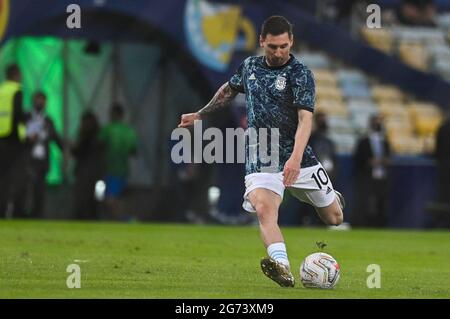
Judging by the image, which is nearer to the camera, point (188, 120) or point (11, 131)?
point (188, 120)

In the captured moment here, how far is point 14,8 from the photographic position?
23500 millimetres

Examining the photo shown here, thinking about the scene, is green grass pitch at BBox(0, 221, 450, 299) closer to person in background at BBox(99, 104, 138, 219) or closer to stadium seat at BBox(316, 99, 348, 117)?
person in background at BBox(99, 104, 138, 219)

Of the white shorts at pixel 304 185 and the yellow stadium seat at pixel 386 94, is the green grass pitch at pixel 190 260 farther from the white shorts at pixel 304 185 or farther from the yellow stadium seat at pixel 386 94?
the yellow stadium seat at pixel 386 94

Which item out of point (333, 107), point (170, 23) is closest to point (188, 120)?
point (170, 23)

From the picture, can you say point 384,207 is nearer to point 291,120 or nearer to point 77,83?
point 77,83

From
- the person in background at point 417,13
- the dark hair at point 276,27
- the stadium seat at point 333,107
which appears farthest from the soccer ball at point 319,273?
the person in background at point 417,13

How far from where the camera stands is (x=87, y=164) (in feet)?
78.5

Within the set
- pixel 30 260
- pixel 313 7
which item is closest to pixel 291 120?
pixel 30 260

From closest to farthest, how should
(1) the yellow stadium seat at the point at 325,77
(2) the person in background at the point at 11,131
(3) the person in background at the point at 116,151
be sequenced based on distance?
(2) the person in background at the point at 11,131
(3) the person in background at the point at 116,151
(1) the yellow stadium seat at the point at 325,77

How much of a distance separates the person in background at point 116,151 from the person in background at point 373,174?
3997 millimetres

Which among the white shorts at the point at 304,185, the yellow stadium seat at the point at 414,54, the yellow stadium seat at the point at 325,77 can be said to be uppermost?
the yellow stadium seat at the point at 414,54

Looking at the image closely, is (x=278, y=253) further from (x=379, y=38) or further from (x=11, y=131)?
(x=379, y=38)

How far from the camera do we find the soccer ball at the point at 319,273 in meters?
11.5

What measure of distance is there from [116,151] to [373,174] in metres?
4.52
